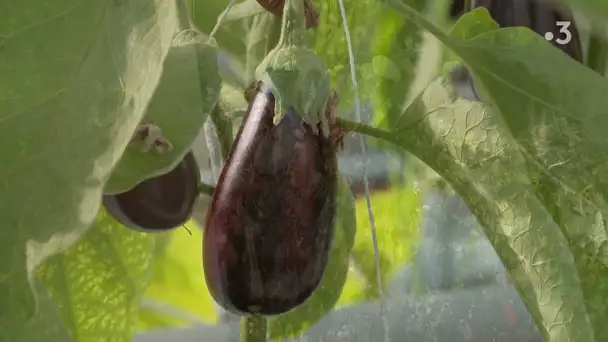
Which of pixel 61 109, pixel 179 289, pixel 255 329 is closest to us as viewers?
pixel 61 109

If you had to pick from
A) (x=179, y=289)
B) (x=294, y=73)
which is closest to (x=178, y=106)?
(x=294, y=73)

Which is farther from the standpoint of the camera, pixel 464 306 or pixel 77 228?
pixel 464 306

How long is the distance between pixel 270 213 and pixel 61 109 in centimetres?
8

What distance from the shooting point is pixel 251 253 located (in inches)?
9.8

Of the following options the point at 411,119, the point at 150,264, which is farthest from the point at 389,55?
the point at 150,264

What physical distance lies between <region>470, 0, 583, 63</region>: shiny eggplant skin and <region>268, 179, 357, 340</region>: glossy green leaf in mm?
108

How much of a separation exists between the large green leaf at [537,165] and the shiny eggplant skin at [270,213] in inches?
2.2

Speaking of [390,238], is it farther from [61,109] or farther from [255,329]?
[61,109]

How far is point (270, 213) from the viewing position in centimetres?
25

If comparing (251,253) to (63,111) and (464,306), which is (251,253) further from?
(464,306)

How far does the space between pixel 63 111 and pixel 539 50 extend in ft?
0.51

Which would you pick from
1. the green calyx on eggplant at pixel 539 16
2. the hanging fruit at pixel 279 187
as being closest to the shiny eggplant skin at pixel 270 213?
the hanging fruit at pixel 279 187

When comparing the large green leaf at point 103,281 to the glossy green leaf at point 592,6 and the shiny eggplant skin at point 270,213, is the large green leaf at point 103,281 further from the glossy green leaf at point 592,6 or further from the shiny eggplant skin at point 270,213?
the glossy green leaf at point 592,6

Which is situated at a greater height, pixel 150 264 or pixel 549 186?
pixel 549 186
